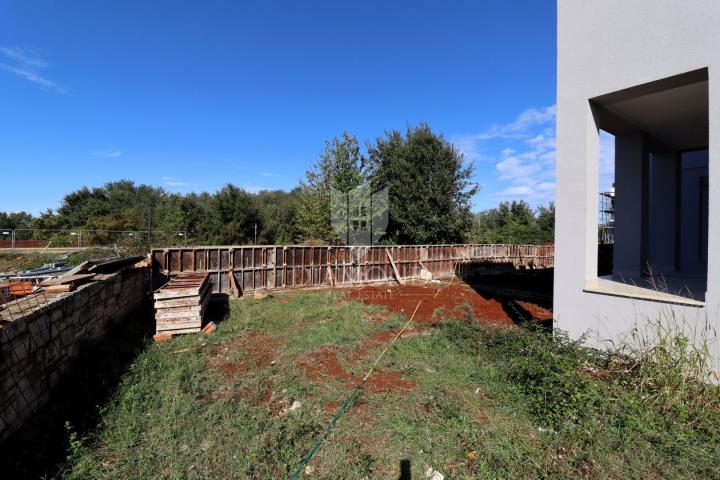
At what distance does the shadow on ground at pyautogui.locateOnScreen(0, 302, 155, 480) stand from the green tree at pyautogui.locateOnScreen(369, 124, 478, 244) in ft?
59.7

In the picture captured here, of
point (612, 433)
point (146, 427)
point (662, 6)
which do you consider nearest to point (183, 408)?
point (146, 427)

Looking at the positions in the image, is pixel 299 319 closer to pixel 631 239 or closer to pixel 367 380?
pixel 367 380

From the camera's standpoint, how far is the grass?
2.68 m

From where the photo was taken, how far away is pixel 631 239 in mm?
7086

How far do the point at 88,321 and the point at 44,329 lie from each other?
59.1 inches

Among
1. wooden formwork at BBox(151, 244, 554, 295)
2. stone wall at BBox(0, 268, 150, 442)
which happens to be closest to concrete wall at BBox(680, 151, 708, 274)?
wooden formwork at BBox(151, 244, 554, 295)

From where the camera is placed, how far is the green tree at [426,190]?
21531 mm

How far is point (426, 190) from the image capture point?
2131 centimetres

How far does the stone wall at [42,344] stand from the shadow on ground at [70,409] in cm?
12

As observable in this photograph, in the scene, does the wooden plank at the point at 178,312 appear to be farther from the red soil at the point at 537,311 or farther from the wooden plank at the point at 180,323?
the red soil at the point at 537,311

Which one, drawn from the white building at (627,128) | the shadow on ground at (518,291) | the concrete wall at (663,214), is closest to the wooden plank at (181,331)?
the white building at (627,128)

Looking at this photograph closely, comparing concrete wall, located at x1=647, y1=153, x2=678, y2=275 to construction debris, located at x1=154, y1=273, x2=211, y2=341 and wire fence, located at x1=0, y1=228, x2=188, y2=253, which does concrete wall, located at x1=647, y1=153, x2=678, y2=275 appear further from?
wire fence, located at x1=0, y1=228, x2=188, y2=253

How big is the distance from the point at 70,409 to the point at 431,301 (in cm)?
885

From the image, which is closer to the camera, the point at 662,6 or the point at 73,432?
the point at 73,432
